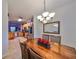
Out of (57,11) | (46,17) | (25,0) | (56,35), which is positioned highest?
(25,0)

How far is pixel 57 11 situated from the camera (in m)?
6.70

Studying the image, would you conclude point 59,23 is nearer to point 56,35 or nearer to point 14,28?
point 56,35

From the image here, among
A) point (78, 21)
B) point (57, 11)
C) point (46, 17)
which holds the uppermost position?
point (57, 11)

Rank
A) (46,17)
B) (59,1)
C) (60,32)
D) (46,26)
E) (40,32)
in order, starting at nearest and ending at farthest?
(46,17) → (59,1) → (60,32) → (46,26) → (40,32)

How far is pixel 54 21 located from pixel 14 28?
39.8 ft

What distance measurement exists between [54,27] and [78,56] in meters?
6.03

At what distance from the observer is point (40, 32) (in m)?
8.76

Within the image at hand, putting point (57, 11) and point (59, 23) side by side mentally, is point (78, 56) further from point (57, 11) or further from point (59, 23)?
point (57, 11)

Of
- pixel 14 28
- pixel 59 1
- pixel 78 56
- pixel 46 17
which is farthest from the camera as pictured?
pixel 14 28

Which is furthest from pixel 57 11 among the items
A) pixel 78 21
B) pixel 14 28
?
pixel 14 28

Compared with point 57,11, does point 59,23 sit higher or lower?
lower

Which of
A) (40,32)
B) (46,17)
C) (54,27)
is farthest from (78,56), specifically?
(40,32)

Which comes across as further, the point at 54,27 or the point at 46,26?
the point at 46,26

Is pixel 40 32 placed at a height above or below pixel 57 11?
below
